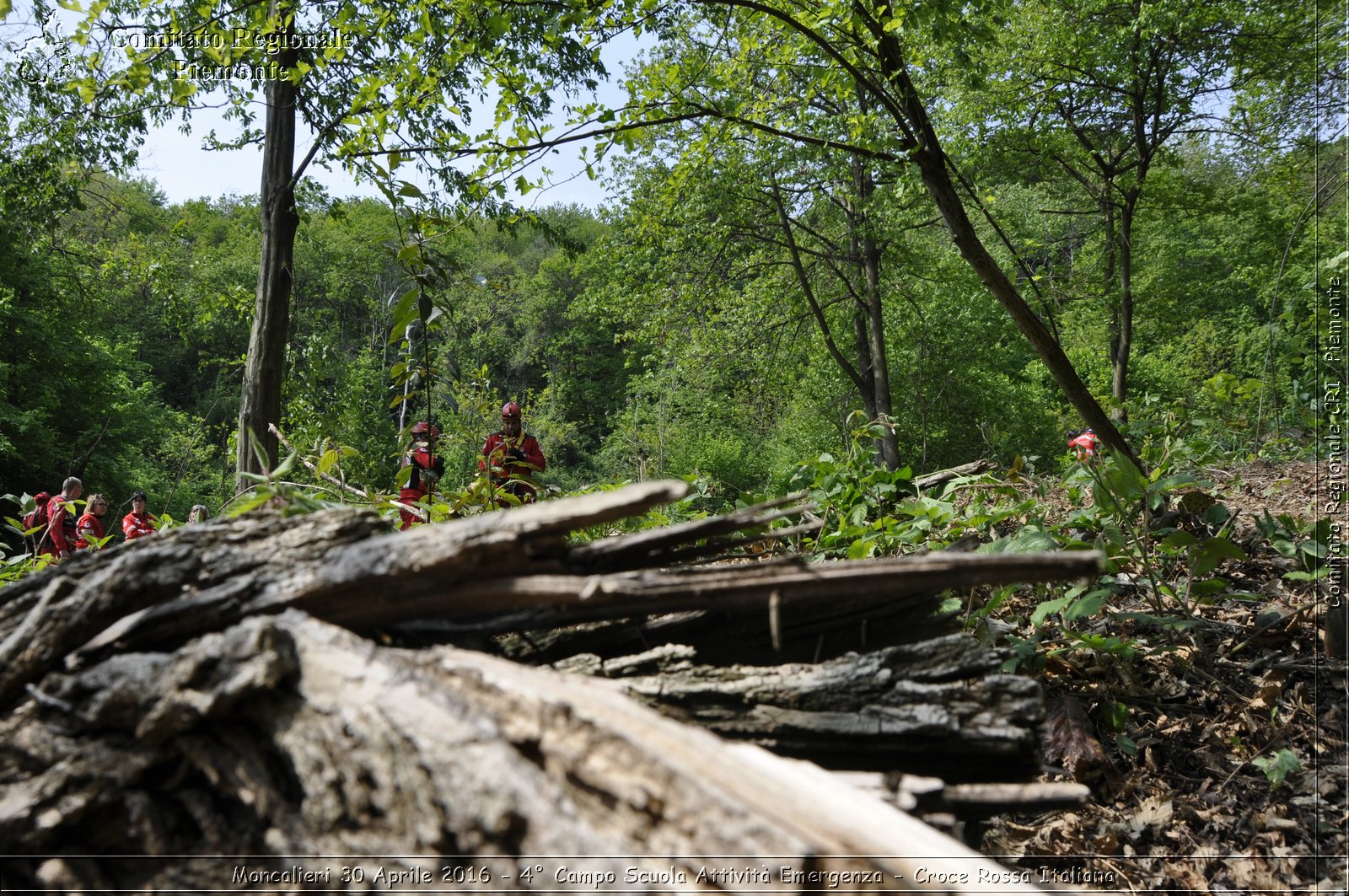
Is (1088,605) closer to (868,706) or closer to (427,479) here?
(868,706)

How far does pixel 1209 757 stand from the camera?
7.57ft

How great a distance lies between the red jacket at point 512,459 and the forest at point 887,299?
227 mm

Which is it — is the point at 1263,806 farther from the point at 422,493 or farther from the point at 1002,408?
the point at 1002,408

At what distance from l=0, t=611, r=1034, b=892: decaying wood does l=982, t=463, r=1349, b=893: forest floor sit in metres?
1.23

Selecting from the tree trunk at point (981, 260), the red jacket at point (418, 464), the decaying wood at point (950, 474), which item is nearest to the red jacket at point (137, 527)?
the red jacket at point (418, 464)

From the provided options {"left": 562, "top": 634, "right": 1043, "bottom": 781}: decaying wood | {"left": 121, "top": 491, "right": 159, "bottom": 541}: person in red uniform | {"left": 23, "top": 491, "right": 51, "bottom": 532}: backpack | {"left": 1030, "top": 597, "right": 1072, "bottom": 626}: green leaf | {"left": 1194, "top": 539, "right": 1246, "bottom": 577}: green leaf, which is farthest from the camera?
{"left": 121, "top": 491, "right": 159, "bottom": 541}: person in red uniform

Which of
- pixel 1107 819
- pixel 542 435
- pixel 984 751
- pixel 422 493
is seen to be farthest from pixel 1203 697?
Answer: pixel 542 435

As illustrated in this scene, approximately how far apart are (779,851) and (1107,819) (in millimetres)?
1806

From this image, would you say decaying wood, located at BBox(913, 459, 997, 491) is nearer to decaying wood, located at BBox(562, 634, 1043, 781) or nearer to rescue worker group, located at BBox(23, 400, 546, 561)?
rescue worker group, located at BBox(23, 400, 546, 561)

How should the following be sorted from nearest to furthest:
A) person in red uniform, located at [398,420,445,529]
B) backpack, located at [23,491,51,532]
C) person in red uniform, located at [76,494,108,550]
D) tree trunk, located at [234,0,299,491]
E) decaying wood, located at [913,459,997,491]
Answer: person in red uniform, located at [398,420,445,529] < decaying wood, located at [913,459,997,491] < backpack, located at [23,491,51,532] < tree trunk, located at [234,0,299,491] < person in red uniform, located at [76,494,108,550]

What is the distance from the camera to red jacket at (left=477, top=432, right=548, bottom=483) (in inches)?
148

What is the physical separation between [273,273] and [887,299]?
40.9 ft

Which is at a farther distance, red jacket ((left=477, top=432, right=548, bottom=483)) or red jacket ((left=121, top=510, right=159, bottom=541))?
red jacket ((left=121, top=510, right=159, bottom=541))

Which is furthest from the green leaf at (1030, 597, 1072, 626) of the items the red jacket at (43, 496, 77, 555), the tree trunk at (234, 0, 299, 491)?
the red jacket at (43, 496, 77, 555)
